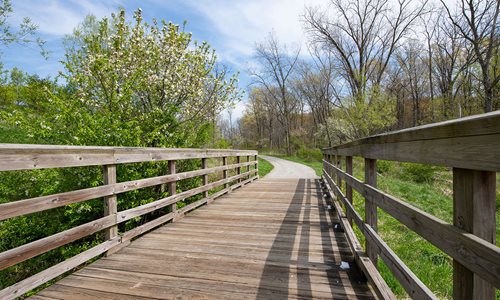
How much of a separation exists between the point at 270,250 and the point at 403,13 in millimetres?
22972

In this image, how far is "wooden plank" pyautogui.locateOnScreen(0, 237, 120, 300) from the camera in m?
1.87

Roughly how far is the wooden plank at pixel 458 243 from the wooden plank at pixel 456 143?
0.84ft

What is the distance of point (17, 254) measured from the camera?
1.89 m

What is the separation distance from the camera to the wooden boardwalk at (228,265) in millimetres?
2158

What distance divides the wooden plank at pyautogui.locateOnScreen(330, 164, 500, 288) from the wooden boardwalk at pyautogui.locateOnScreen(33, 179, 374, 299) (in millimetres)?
919

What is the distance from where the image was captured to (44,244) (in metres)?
2.12

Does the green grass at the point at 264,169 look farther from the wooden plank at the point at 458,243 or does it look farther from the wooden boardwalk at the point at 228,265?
the wooden plank at the point at 458,243

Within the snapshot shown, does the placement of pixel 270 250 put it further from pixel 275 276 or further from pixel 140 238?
pixel 140 238

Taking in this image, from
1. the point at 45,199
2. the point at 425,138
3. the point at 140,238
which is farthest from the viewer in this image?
the point at 140,238

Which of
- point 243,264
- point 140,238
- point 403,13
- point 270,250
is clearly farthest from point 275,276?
point 403,13

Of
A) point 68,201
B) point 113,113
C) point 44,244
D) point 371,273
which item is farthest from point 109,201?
point 113,113

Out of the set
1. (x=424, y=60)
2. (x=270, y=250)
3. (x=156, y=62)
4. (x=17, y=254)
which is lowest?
(x=270, y=250)

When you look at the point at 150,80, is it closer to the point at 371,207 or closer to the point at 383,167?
the point at 371,207

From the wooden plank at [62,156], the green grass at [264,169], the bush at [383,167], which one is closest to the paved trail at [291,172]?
the green grass at [264,169]
